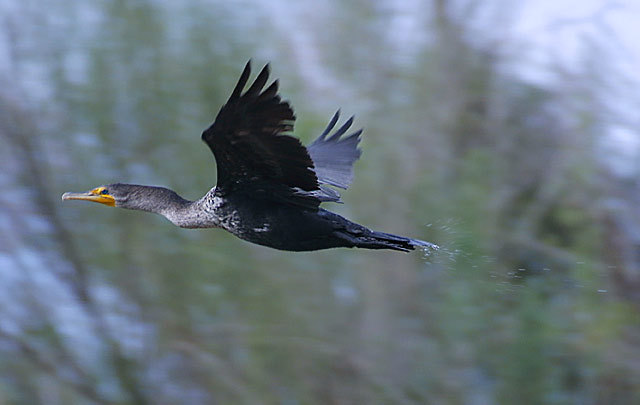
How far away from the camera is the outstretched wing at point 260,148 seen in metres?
3.73

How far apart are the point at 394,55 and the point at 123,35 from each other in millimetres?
2503

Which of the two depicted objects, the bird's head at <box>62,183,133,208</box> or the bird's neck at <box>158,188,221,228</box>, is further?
the bird's head at <box>62,183,133,208</box>

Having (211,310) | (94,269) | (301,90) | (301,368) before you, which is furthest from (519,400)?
(94,269)

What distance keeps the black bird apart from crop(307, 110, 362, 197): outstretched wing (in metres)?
0.19

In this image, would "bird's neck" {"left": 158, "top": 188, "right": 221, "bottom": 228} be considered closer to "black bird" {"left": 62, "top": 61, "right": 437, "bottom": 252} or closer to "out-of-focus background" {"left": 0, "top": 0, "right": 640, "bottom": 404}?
"black bird" {"left": 62, "top": 61, "right": 437, "bottom": 252}

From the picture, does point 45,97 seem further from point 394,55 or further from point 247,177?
point 247,177

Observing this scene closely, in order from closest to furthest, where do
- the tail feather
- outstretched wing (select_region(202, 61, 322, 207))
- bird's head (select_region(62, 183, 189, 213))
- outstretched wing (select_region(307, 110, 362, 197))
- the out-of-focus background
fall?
outstretched wing (select_region(202, 61, 322, 207)) < the tail feather < bird's head (select_region(62, 183, 189, 213)) < outstretched wing (select_region(307, 110, 362, 197)) < the out-of-focus background

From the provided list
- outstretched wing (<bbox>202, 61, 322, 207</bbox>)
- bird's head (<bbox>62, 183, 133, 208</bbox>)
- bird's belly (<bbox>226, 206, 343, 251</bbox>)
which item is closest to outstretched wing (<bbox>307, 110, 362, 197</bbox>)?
bird's belly (<bbox>226, 206, 343, 251</bbox>)

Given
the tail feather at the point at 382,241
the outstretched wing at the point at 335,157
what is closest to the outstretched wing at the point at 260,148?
the tail feather at the point at 382,241

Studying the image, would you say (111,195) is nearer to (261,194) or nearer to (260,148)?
(261,194)

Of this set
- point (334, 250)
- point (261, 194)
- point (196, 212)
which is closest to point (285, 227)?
point (261, 194)

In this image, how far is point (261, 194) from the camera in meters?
4.40

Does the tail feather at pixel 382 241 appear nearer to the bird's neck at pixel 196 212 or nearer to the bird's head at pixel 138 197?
the bird's neck at pixel 196 212

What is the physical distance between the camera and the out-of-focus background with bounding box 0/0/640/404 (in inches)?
326
